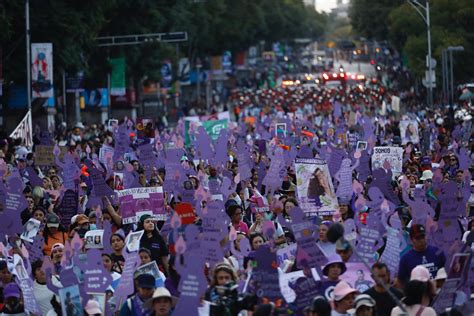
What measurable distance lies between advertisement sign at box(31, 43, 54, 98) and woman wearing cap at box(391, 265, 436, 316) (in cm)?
3579

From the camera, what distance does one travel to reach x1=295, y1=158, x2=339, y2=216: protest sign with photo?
1803cm

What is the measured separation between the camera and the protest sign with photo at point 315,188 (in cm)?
1803

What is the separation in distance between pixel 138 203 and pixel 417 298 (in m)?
7.45

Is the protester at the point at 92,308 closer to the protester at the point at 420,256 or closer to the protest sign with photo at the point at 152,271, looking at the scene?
the protest sign with photo at the point at 152,271

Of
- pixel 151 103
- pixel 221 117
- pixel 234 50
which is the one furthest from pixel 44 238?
pixel 234 50

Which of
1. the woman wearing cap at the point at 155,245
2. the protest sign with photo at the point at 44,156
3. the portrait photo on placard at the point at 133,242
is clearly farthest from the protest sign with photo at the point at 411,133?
the portrait photo on placard at the point at 133,242

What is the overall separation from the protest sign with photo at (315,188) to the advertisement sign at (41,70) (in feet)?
92.3

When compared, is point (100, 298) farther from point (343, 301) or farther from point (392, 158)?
point (392, 158)

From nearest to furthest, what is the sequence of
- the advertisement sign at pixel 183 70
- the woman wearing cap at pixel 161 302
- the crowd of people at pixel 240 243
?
the woman wearing cap at pixel 161 302 → the crowd of people at pixel 240 243 → the advertisement sign at pixel 183 70

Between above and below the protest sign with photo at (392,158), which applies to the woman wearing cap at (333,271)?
above

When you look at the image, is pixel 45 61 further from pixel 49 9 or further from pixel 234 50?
pixel 234 50

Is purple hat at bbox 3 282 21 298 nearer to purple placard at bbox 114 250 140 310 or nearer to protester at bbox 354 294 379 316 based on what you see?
purple placard at bbox 114 250 140 310

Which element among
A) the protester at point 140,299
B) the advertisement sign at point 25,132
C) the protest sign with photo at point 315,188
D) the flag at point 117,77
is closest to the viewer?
the protester at point 140,299

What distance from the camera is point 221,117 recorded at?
4297cm
